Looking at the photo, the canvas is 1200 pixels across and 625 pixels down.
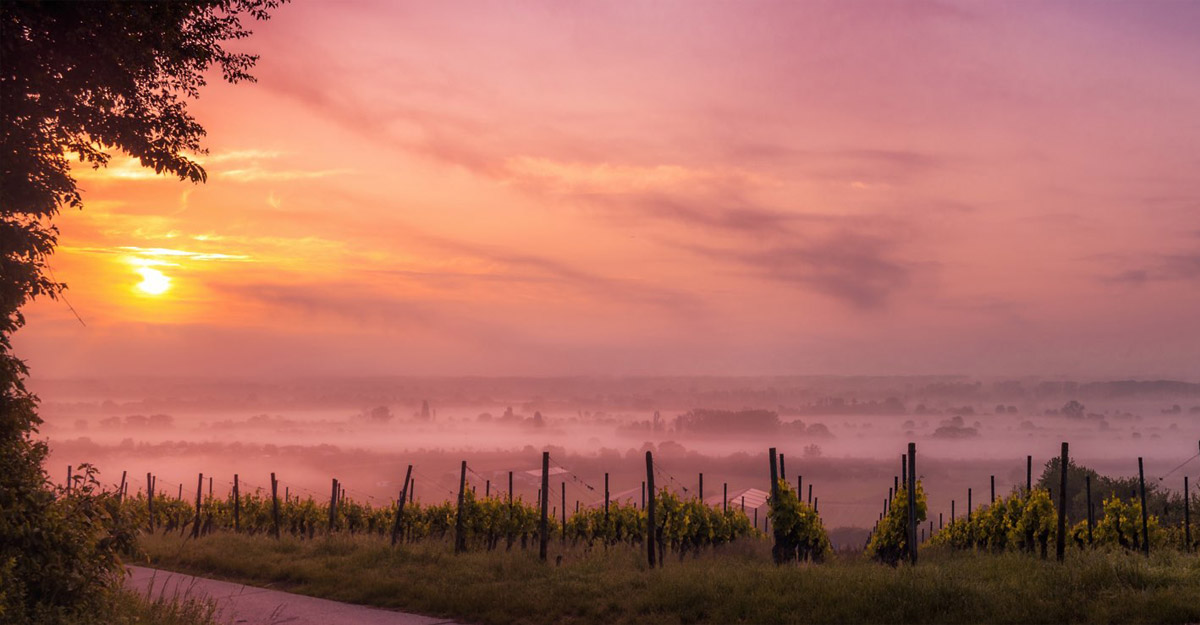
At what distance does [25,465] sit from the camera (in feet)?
34.4

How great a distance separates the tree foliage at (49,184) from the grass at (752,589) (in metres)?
6.53

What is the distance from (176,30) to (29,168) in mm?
2826

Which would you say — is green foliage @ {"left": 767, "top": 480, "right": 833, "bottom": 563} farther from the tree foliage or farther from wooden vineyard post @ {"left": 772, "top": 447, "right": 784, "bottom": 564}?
the tree foliage

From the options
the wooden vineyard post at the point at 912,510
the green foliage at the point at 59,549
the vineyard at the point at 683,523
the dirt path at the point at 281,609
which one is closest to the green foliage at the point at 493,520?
the vineyard at the point at 683,523

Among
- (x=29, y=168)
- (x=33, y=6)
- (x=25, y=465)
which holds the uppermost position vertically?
(x=33, y=6)

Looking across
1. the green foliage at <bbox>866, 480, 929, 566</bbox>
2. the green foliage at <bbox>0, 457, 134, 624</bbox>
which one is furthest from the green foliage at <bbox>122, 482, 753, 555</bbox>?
the green foliage at <bbox>0, 457, 134, 624</bbox>

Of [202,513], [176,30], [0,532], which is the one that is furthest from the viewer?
[202,513]

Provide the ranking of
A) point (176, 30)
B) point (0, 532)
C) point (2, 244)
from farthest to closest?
point (176, 30)
point (2, 244)
point (0, 532)

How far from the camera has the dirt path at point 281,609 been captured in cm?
1420

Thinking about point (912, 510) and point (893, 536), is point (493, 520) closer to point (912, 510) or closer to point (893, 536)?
point (893, 536)

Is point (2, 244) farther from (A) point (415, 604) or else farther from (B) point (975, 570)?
(B) point (975, 570)

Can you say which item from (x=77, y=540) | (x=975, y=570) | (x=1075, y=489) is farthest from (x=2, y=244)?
(x=1075, y=489)

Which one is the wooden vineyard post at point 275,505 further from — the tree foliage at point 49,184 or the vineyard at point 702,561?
the tree foliage at point 49,184

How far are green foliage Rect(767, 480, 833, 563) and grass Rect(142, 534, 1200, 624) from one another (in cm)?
235
